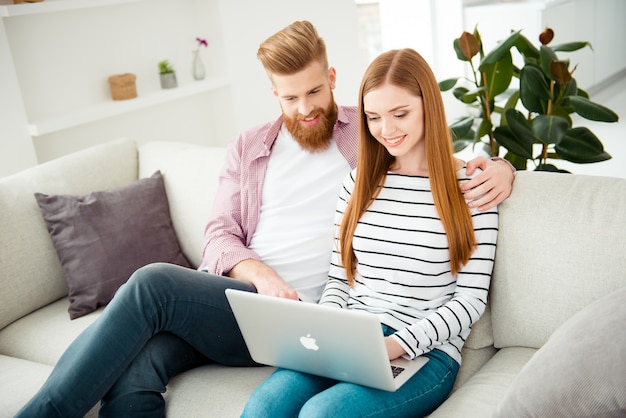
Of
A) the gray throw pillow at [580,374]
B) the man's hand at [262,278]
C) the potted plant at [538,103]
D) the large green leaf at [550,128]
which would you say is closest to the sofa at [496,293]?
the gray throw pillow at [580,374]

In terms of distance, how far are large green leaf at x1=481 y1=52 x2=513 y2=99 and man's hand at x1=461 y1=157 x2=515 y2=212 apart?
2.57 feet

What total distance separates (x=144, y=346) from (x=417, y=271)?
2.23 feet

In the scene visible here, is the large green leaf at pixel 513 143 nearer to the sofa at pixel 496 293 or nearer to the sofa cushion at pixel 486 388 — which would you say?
the sofa at pixel 496 293

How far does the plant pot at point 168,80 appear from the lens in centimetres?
358

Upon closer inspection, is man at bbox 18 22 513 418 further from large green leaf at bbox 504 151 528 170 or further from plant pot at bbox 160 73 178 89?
plant pot at bbox 160 73 178 89

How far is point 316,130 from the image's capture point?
2012 mm

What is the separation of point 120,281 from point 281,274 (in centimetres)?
59

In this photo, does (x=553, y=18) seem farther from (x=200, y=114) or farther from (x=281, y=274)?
(x=281, y=274)

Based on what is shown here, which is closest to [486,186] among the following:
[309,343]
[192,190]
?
[309,343]

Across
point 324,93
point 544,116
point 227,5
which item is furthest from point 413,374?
point 227,5

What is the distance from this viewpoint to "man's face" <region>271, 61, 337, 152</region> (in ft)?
6.46

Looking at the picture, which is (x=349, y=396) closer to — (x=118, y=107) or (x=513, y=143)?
(x=513, y=143)

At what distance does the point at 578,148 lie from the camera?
2.18m

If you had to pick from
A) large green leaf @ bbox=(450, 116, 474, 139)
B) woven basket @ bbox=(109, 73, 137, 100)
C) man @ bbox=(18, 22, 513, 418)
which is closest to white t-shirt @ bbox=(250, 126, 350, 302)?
man @ bbox=(18, 22, 513, 418)
